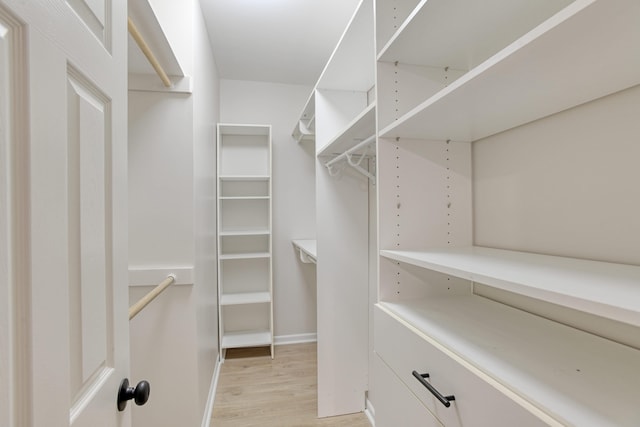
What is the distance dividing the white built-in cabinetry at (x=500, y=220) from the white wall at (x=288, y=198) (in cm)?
204

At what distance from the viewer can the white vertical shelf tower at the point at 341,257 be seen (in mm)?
1920

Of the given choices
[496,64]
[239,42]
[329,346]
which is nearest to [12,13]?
[496,64]

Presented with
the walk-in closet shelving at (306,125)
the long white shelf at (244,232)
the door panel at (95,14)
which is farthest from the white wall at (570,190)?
the long white shelf at (244,232)

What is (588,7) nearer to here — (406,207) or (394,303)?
(406,207)

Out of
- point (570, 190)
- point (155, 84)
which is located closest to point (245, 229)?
point (155, 84)

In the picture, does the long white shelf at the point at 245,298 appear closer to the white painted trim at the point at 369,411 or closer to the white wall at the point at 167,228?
the white wall at the point at 167,228

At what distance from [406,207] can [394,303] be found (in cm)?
33

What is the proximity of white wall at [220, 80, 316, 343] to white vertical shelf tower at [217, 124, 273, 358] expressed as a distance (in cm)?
11

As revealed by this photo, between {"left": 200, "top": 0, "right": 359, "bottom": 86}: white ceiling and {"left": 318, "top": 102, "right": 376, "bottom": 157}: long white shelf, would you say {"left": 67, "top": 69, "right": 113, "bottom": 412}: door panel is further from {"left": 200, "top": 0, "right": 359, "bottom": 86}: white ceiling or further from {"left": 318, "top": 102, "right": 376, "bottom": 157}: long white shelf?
{"left": 200, "top": 0, "right": 359, "bottom": 86}: white ceiling

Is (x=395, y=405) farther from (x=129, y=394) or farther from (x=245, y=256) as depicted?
(x=245, y=256)

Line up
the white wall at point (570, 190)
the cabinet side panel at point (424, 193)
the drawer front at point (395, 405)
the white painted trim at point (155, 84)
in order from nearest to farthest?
the white wall at point (570, 190), the drawer front at point (395, 405), the cabinet side panel at point (424, 193), the white painted trim at point (155, 84)

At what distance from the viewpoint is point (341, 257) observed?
6.38 feet

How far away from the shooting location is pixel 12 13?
1.23ft

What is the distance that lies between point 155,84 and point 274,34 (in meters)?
1.06
